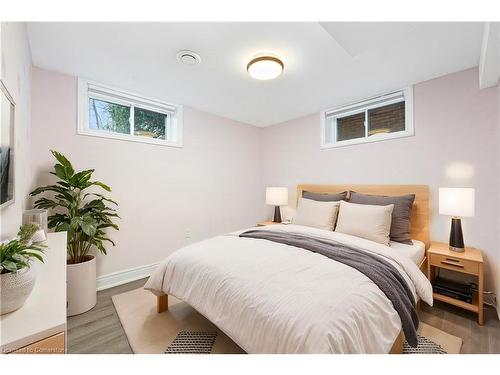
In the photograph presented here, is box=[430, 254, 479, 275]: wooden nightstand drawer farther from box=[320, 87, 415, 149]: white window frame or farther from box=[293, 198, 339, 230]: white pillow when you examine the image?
→ box=[320, 87, 415, 149]: white window frame

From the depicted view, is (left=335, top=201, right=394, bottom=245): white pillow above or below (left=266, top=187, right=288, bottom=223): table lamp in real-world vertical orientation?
below

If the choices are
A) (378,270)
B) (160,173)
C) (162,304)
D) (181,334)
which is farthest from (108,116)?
(378,270)

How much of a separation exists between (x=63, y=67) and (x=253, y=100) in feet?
6.65

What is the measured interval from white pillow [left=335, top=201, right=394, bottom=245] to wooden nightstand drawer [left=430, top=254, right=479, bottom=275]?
1.36 feet

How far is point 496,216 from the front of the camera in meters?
1.96

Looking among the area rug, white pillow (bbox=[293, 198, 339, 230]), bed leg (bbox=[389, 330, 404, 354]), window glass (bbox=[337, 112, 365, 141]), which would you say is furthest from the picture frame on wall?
window glass (bbox=[337, 112, 365, 141])

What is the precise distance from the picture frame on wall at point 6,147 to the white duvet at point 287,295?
1093 mm

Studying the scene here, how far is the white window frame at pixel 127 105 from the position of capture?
7.63ft

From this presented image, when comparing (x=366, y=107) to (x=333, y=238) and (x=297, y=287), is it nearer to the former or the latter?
(x=333, y=238)

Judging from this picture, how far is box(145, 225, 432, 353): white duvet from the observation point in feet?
3.29

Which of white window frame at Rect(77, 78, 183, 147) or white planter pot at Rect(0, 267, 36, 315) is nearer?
white planter pot at Rect(0, 267, 36, 315)

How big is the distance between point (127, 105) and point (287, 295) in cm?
281

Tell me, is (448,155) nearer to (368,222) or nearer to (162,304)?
(368,222)

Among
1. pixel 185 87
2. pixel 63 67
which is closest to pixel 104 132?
pixel 63 67
